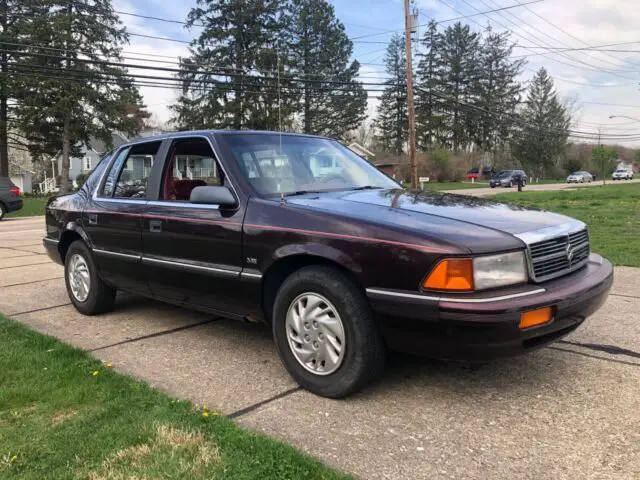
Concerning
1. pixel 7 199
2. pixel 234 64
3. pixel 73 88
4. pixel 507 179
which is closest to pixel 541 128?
pixel 507 179

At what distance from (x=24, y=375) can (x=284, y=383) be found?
5.75ft

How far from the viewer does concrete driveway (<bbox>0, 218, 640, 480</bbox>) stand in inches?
103

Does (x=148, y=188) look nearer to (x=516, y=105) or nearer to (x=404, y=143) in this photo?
(x=404, y=143)

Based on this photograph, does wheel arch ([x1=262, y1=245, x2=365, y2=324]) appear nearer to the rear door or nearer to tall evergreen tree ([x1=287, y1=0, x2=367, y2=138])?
the rear door

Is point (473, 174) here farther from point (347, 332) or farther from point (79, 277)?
point (347, 332)

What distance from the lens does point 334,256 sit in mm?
3156

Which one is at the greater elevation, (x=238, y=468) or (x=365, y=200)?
(x=365, y=200)

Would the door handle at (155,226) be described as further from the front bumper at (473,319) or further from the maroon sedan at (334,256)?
the front bumper at (473,319)

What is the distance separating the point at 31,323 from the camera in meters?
5.09

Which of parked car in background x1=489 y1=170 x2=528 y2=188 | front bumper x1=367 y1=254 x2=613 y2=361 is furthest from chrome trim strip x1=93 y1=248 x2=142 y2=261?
parked car in background x1=489 y1=170 x2=528 y2=188

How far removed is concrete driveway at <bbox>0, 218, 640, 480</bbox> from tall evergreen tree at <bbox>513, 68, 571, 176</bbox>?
235 feet

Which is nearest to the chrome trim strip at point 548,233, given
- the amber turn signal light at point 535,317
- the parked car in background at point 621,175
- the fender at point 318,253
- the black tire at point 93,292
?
the amber turn signal light at point 535,317

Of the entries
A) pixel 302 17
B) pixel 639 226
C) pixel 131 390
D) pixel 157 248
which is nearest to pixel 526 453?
pixel 131 390

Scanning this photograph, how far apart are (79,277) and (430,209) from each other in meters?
3.60
